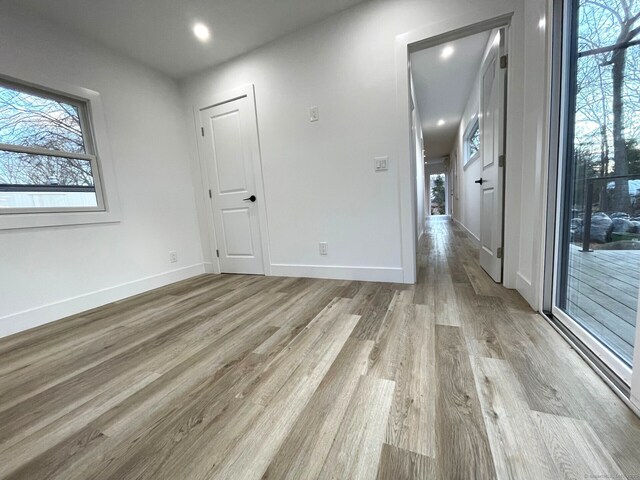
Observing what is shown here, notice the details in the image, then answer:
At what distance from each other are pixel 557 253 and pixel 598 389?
77 cm

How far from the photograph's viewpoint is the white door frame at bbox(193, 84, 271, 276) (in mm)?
2613

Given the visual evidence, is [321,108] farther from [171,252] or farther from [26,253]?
[26,253]

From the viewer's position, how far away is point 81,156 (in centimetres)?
217

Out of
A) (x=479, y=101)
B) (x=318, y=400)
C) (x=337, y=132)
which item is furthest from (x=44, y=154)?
(x=479, y=101)

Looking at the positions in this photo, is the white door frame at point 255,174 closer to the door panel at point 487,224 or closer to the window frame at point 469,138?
the door panel at point 487,224

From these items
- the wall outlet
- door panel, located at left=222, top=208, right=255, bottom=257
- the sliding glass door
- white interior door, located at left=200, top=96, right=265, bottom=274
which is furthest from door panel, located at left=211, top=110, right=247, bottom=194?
the sliding glass door

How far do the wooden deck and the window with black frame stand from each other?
11.4 feet

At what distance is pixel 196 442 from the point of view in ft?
2.61

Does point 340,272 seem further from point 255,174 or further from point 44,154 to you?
point 44,154

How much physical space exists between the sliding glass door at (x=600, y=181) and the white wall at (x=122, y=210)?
10.9ft

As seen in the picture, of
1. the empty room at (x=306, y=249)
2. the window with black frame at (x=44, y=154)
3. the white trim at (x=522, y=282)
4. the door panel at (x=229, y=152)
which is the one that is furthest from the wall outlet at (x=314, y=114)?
the white trim at (x=522, y=282)

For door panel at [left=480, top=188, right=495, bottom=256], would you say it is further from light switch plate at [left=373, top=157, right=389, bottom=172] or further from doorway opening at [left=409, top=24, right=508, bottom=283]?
light switch plate at [left=373, top=157, right=389, bottom=172]

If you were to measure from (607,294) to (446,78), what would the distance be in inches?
144

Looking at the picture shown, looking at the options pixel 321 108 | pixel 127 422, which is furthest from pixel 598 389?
pixel 321 108
